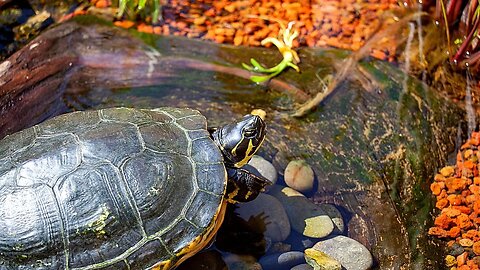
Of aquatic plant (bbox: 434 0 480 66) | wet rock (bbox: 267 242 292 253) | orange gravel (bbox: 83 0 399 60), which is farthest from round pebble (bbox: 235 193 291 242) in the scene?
aquatic plant (bbox: 434 0 480 66)

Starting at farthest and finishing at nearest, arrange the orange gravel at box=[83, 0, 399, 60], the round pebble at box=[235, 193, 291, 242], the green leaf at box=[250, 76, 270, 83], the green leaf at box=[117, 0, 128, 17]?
the orange gravel at box=[83, 0, 399, 60] → the green leaf at box=[117, 0, 128, 17] → the green leaf at box=[250, 76, 270, 83] → the round pebble at box=[235, 193, 291, 242]

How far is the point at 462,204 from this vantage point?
3547mm

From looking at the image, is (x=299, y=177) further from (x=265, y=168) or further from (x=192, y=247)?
(x=192, y=247)

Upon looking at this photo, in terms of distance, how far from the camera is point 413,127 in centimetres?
381

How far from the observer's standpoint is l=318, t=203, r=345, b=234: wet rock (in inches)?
134

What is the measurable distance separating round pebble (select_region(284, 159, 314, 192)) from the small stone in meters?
0.50

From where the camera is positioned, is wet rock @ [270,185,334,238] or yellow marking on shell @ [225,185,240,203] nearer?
yellow marking on shell @ [225,185,240,203]

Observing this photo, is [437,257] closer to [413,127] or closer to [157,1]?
[413,127]

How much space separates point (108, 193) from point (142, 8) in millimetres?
2511

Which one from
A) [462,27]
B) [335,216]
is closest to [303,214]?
[335,216]

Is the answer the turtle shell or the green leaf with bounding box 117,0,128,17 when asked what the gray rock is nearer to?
the turtle shell

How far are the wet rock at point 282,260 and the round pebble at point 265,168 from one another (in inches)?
22.0

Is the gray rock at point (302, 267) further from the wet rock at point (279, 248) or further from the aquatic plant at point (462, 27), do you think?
the aquatic plant at point (462, 27)

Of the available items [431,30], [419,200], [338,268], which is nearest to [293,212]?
[338,268]
